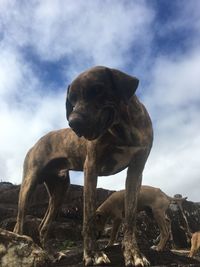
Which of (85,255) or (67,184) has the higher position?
(67,184)

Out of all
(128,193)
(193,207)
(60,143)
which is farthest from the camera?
(193,207)

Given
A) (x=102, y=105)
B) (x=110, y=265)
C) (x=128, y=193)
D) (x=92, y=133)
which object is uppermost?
(x=102, y=105)

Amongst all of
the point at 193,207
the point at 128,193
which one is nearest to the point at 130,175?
the point at 128,193

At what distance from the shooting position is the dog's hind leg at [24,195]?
8367mm

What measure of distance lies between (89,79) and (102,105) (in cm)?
38

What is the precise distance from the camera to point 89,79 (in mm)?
6113

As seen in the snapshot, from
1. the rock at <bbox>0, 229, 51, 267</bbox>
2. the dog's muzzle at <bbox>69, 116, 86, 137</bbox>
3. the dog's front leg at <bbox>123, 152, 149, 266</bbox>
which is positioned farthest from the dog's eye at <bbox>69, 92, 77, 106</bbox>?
the rock at <bbox>0, 229, 51, 267</bbox>

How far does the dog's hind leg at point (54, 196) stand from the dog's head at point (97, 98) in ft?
9.91

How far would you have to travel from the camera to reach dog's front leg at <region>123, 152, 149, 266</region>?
6008 mm

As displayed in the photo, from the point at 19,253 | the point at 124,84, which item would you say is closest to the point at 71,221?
the point at 19,253

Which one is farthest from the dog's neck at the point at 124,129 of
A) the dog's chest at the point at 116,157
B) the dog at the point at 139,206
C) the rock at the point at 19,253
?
the dog at the point at 139,206

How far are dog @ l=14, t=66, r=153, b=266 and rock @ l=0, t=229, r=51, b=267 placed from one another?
23.5 inches

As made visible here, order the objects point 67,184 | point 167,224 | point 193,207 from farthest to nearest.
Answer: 1. point 193,207
2. point 167,224
3. point 67,184

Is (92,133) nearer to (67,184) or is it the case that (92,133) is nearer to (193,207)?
(67,184)
